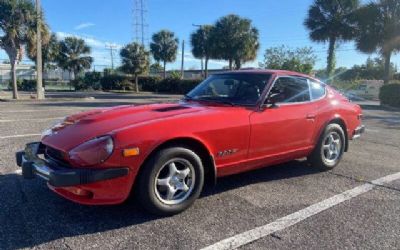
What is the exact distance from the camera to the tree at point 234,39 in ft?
115

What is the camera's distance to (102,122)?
12.5 ft

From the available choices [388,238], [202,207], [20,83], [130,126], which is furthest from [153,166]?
[20,83]

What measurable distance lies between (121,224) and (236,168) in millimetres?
1414

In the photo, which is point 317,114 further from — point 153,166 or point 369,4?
point 369,4

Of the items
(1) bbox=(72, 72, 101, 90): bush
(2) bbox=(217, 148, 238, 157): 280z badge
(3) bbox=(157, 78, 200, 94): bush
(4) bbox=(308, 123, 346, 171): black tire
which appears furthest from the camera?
(1) bbox=(72, 72, 101, 90): bush

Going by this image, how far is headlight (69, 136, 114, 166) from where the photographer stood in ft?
10.9

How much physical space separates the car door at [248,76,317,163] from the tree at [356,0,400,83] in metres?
24.9

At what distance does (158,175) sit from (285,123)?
1.87 meters

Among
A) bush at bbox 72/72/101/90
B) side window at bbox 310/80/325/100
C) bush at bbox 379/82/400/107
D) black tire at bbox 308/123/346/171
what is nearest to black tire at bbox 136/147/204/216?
black tire at bbox 308/123/346/171

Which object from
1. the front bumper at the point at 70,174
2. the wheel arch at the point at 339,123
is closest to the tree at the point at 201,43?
the wheel arch at the point at 339,123

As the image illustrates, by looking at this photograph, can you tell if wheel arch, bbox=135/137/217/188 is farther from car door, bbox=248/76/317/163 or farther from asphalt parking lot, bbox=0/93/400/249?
car door, bbox=248/76/317/163

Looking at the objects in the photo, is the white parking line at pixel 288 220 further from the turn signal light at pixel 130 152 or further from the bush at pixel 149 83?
the bush at pixel 149 83

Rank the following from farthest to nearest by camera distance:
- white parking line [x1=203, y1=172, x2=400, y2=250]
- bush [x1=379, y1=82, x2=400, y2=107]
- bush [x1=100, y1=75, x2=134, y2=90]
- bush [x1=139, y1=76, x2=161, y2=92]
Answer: bush [x1=100, y1=75, x2=134, y2=90], bush [x1=139, y1=76, x2=161, y2=92], bush [x1=379, y1=82, x2=400, y2=107], white parking line [x1=203, y1=172, x2=400, y2=250]

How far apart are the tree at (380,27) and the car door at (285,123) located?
24877 millimetres
